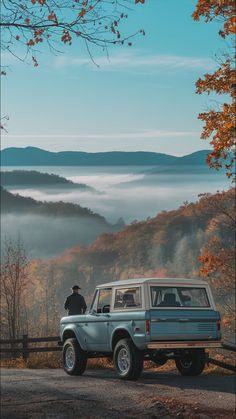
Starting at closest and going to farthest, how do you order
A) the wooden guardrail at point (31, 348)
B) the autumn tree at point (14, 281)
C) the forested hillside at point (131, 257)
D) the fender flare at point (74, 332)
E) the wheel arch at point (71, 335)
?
the fender flare at point (74, 332)
the wheel arch at point (71, 335)
the wooden guardrail at point (31, 348)
the autumn tree at point (14, 281)
the forested hillside at point (131, 257)

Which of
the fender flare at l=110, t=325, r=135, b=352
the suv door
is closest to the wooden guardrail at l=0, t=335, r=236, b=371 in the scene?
the fender flare at l=110, t=325, r=135, b=352

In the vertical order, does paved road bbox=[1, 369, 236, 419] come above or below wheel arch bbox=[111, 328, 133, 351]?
below

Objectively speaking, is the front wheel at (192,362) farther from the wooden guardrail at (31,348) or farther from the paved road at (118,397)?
the wooden guardrail at (31,348)

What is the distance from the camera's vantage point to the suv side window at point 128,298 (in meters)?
14.2

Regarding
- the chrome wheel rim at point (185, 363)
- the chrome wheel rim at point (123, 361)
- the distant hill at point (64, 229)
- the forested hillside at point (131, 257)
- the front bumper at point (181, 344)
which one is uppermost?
the distant hill at point (64, 229)

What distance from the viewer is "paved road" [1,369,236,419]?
34.4 feet

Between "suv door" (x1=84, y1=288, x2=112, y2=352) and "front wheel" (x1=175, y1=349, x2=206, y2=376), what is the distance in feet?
6.19

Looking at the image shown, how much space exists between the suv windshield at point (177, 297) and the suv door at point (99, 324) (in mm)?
1498

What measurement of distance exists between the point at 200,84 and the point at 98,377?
7.52 m

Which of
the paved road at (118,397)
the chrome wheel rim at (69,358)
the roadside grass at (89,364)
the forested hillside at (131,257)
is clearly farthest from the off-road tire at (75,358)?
the forested hillside at (131,257)

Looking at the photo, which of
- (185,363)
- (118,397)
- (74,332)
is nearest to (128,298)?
(185,363)

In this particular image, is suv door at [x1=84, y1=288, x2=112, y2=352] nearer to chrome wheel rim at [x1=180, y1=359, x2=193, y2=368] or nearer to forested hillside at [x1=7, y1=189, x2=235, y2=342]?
chrome wheel rim at [x1=180, y1=359, x2=193, y2=368]

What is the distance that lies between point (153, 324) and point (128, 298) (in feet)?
3.90

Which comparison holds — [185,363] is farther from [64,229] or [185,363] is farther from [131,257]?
[64,229]
